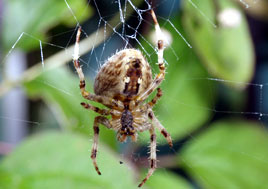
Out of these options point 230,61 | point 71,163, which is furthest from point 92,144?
point 230,61

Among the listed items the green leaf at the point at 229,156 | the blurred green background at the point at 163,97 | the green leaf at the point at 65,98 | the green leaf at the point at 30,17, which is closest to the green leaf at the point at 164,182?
the blurred green background at the point at 163,97

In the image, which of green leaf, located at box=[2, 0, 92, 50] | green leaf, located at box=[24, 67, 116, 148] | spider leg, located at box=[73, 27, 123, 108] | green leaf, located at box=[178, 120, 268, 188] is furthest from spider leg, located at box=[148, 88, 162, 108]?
green leaf, located at box=[2, 0, 92, 50]

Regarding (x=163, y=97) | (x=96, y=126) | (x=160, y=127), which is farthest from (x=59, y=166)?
(x=163, y=97)

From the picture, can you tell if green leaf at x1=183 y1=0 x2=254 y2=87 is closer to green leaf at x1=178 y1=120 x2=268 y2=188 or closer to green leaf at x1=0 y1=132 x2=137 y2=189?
green leaf at x1=178 y1=120 x2=268 y2=188

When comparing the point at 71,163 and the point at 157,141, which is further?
the point at 157,141

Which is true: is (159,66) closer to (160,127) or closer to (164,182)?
(160,127)

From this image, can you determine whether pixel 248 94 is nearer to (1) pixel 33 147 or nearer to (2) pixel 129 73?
(2) pixel 129 73

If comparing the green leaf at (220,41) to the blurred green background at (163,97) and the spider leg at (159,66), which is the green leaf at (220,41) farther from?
the spider leg at (159,66)
